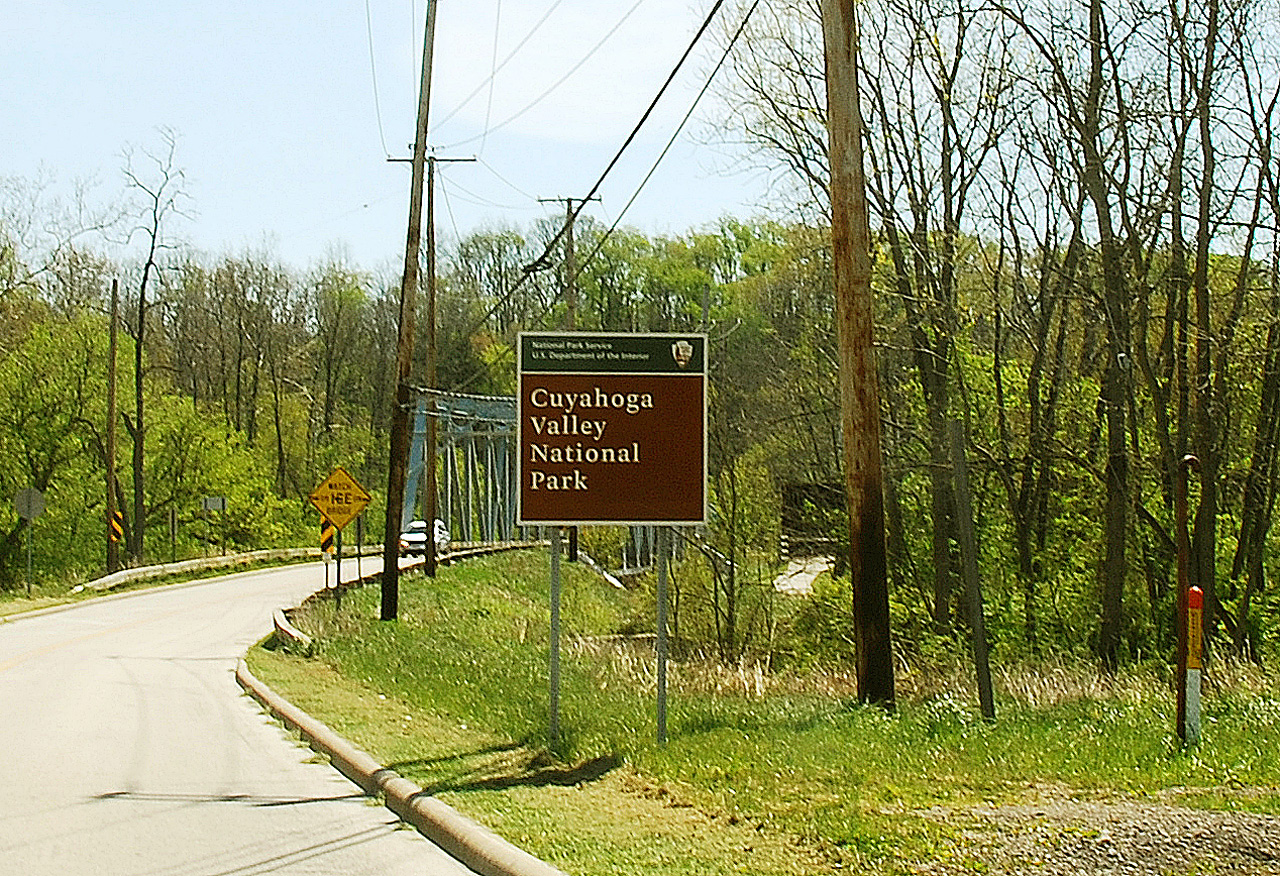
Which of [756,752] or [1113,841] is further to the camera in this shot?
[756,752]

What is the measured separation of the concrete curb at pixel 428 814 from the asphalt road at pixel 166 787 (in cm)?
11

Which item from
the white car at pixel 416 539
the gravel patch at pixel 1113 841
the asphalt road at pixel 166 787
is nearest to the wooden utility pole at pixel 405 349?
the asphalt road at pixel 166 787

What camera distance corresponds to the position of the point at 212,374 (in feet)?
268

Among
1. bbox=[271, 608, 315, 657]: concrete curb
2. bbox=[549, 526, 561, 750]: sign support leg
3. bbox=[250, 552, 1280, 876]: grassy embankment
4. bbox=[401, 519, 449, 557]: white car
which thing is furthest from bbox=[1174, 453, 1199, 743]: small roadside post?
bbox=[401, 519, 449, 557]: white car

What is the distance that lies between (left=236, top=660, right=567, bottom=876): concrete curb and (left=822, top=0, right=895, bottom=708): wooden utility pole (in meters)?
5.19

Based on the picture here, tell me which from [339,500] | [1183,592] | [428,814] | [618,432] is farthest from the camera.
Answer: [339,500]

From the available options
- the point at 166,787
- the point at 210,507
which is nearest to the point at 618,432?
the point at 166,787

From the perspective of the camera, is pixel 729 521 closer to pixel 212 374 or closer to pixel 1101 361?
pixel 1101 361

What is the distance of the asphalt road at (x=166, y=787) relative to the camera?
916cm

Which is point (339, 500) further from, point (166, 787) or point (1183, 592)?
point (1183, 592)

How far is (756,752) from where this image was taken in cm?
1162

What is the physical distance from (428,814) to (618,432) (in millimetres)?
4221

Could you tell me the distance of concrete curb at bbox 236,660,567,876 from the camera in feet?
27.7

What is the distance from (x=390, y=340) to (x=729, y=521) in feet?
168
